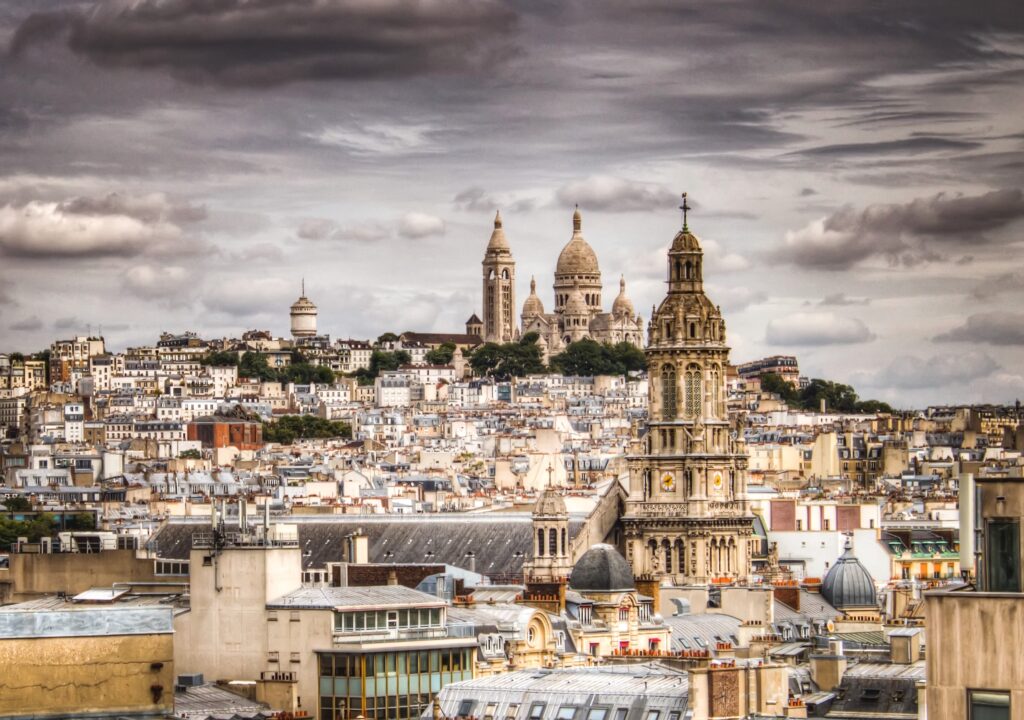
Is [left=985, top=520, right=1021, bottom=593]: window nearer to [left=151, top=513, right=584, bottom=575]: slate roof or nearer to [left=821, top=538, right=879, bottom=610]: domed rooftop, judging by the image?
[left=821, top=538, right=879, bottom=610]: domed rooftop

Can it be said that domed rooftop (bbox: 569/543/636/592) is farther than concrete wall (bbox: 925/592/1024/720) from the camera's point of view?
Yes

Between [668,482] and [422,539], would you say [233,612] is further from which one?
[668,482]

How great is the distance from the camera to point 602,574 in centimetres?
5194

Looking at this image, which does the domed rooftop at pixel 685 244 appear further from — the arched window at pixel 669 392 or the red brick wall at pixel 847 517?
the red brick wall at pixel 847 517

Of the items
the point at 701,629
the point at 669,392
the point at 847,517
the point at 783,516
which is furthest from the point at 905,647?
the point at 847,517

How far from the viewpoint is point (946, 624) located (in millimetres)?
15906

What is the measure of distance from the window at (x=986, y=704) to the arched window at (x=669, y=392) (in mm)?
57498

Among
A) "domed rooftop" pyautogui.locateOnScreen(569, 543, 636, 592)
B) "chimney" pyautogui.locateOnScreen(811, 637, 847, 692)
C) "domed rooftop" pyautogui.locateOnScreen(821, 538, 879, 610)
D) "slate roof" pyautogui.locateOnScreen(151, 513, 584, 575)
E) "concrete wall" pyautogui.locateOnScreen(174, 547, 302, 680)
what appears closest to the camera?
"chimney" pyautogui.locateOnScreen(811, 637, 847, 692)

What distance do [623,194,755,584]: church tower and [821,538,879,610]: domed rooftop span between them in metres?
7.82

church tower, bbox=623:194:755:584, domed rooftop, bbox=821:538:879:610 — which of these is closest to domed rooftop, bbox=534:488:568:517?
domed rooftop, bbox=821:538:879:610

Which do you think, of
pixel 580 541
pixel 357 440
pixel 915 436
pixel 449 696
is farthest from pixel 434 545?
pixel 357 440

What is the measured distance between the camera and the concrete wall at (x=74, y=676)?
89.8 ft

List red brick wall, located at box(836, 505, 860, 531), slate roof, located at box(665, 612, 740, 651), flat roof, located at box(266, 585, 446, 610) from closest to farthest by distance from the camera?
flat roof, located at box(266, 585, 446, 610) < slate roof, located at box(665, 612, 740, 651) < red brick wall, located at box(836, 505, 860, 531)

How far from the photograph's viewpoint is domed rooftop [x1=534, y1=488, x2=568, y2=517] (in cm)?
6360
